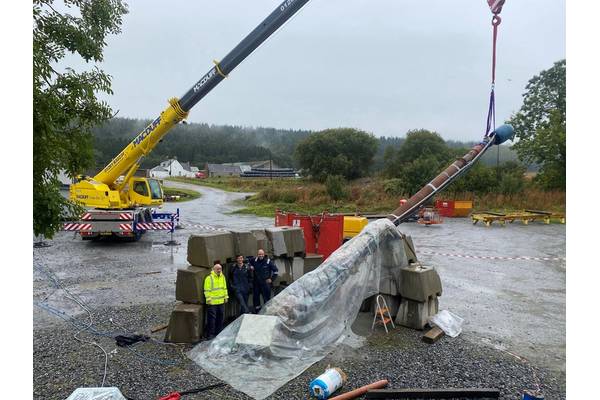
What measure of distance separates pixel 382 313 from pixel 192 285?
3.91 meters

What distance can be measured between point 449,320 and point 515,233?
652 inches

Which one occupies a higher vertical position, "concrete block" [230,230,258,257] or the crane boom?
the crane boom

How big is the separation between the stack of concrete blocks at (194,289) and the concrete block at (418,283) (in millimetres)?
3779

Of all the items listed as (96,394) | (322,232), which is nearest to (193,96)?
(322,232)

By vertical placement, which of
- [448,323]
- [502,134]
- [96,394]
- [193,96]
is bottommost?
[448,323]

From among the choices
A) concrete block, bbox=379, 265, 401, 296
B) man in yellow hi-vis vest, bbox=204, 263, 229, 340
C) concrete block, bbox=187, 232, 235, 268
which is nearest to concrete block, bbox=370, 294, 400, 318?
concrete block, bbox=379, 265, 401, 296

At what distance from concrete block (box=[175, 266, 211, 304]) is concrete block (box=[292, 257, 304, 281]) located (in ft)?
8.95

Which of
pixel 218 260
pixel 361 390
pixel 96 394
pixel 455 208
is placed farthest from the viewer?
pixel 455 208

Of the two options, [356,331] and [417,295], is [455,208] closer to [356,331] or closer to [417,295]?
[417,295]

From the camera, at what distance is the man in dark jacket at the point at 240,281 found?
27.9ft

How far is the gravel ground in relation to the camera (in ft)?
20.3

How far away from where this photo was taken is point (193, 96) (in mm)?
13820

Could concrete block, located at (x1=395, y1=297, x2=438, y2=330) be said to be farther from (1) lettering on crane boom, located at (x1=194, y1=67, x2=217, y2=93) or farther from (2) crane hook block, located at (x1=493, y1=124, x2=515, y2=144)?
(1) lettering on crane boom, located at (x1=194, y1=67, x2=217, y2=93)

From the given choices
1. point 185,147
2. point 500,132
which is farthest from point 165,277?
point 185,147
